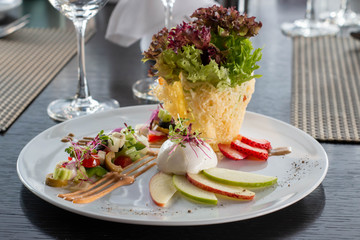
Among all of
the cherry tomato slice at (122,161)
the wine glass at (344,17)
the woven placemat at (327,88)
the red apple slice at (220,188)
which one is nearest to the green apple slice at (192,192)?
the red apple slice at (220,188)

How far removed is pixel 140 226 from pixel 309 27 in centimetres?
199

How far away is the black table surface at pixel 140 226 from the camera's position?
3.27 ft

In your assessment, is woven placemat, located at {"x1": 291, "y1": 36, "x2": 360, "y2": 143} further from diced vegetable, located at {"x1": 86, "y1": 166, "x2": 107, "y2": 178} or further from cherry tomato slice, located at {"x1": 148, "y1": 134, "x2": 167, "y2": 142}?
diced vegetable, located at {"x1": 86, "y1": 166, "x2": 107, "y2": 178}

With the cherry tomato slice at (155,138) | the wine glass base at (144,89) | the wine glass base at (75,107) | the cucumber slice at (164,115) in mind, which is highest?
the cucumber slice at (164,115)

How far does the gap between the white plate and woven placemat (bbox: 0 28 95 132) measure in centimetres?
28

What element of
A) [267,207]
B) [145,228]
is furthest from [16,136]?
[267,207]

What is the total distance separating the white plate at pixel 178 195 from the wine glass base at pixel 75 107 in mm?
154

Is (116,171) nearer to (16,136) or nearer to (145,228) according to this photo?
(145,228)

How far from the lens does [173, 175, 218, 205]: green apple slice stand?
106cm

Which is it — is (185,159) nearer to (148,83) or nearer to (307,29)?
(148,83)

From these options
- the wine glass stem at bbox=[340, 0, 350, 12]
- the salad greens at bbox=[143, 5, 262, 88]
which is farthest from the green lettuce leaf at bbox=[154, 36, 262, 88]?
the wine glass stem at bbox=[340, 0, 350, 12]

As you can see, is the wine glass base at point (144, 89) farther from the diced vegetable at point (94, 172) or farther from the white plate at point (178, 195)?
the diced vegetable at point (94, 172)

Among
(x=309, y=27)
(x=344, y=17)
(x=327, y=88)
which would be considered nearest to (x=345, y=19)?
(x=344, y=17)

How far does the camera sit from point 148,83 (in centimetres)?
192
